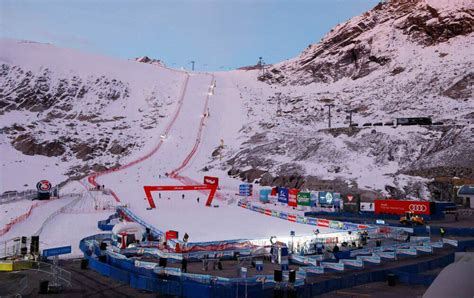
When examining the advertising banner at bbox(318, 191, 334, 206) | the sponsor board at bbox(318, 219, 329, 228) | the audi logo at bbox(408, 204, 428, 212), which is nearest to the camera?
the sponsor board at bbox(318, 219, 329, 228)

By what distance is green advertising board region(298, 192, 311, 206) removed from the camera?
49816 millimetres

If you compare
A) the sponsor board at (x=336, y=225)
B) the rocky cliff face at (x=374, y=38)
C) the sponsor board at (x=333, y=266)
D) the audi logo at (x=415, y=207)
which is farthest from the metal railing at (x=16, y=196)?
the rocky cliff face at (x=374, y=38)

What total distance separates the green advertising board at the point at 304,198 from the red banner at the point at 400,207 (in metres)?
6.89

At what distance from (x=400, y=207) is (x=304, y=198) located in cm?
968

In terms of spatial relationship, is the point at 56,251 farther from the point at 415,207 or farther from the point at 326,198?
the point at 415,207

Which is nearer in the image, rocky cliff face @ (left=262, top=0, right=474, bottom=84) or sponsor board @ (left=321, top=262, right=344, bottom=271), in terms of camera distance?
sponsor board @ (left=321, top=262, right=344, bottom=271)

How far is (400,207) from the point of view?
45531 millimetres

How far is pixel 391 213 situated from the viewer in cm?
4603

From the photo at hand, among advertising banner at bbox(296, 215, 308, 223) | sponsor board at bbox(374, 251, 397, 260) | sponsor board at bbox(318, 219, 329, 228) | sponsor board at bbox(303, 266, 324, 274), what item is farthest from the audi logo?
sponsor board at bbox(303, 266, 324, 274)

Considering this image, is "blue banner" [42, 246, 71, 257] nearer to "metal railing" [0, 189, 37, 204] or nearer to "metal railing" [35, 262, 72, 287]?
"metal railing" [35, 262, 72, 287]

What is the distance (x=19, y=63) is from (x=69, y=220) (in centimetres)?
11392

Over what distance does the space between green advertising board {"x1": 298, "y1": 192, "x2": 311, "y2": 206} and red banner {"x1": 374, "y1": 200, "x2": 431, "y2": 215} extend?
6887 millimetres

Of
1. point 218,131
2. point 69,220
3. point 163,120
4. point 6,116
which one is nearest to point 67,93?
point 6,116

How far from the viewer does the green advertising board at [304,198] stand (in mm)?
49816
